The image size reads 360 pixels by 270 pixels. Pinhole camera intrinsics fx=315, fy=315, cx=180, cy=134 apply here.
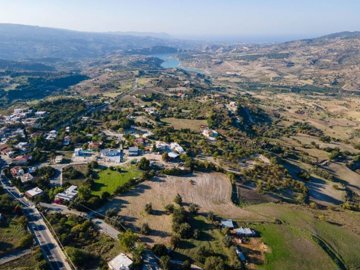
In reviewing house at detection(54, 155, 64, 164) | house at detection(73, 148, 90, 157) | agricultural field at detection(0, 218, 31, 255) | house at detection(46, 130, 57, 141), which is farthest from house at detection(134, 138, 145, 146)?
agricultural field at detection(0, 218, 31, 255)

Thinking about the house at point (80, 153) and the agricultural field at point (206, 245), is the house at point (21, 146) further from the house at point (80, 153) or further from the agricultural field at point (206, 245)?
the agricultural field at point (206, 245)

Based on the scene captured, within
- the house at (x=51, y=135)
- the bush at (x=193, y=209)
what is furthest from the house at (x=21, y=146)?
the bush at (x=193, y=209)

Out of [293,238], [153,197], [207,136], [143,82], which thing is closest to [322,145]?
[207,136]

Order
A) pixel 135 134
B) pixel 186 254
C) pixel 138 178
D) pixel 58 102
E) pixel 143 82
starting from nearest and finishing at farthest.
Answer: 1. pixel 186 254
2. pixel 138 178
3. pixel 135 134
4. pixel 58 102
5. pixel 143 82

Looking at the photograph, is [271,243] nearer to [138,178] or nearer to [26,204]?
[138,178]

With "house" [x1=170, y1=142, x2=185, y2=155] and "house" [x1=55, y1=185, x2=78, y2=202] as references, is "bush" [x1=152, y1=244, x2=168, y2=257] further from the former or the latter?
"house" [x1=170, y1=142, x2=185, y2=155]

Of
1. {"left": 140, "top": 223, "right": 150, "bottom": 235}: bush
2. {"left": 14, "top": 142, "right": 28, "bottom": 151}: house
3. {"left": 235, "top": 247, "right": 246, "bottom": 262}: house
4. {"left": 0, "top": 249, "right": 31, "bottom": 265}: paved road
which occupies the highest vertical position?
{"left": 14, "top": 142, "right": 28, "bottom": 151}: house
